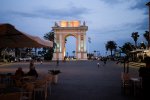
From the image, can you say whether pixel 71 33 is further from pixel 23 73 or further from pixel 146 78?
pixel 146 78

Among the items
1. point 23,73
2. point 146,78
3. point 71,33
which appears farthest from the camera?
point 71,33

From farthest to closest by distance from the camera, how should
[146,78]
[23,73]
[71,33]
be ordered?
[71,33] → [23,73] → [146,78]

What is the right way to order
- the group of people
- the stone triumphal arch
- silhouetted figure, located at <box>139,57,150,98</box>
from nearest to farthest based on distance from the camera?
silhouetted figure, located at <box>139,57,150,98</box> < the group of people < the stone triumphal arch

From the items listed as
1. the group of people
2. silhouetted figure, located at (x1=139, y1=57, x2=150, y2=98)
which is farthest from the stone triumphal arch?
silhouetted figure, located at (x1=139, y1=57, x2=150, y2=98)

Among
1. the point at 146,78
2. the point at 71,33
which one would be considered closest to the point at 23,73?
the point at 146,78

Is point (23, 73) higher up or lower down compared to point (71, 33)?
lower down

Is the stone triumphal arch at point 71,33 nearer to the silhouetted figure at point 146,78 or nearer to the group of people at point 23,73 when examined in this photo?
the group of people at point 23,73

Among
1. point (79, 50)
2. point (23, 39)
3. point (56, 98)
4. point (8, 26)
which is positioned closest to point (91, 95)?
point (56, 98)

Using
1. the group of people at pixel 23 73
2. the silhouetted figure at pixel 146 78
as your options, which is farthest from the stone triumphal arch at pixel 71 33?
the silhouetted figure at pixel 146 78

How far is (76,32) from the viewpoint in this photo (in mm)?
122625

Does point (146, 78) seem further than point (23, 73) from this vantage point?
No

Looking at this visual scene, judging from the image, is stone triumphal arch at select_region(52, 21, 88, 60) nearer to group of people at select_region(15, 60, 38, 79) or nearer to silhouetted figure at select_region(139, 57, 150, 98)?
group of people at select_region(15, 60, 38, 79)

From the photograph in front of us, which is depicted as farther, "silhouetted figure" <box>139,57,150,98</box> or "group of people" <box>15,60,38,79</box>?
"group of people" <box>15,60,38,79</box>

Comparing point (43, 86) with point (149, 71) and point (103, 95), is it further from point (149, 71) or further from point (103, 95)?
point (149, 71)
